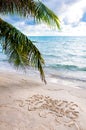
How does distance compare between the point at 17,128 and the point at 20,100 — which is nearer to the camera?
the point at 17,128

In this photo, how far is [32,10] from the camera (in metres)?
5.53

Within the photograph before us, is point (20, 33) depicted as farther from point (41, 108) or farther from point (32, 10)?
point (41, 108)

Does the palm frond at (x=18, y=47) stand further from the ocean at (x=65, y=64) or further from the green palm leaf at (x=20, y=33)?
the ocean at (x=65, y=64)

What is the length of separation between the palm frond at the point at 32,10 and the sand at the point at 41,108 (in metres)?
2.21

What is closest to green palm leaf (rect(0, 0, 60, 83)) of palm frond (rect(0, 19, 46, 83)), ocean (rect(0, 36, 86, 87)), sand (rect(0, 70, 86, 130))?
palm frond (rect(0, 19, 46, 83))

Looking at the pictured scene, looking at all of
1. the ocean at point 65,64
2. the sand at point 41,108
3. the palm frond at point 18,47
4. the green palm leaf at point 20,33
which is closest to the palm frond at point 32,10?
the green palm leaf at point 20,33

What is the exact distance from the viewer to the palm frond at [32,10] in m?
5.38

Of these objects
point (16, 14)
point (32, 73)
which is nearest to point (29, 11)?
point (16, 14)

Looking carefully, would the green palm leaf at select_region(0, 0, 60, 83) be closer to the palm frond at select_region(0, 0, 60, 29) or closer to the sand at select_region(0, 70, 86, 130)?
the palm frond at select_region(0, 0, 60, 29)

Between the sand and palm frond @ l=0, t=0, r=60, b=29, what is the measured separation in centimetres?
221

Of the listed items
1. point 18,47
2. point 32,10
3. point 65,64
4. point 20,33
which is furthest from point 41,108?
point 65,64

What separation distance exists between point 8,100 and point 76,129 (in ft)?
7.31

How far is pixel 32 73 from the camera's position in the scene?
10570 mm

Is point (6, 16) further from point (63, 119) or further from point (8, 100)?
point (63, 119)
